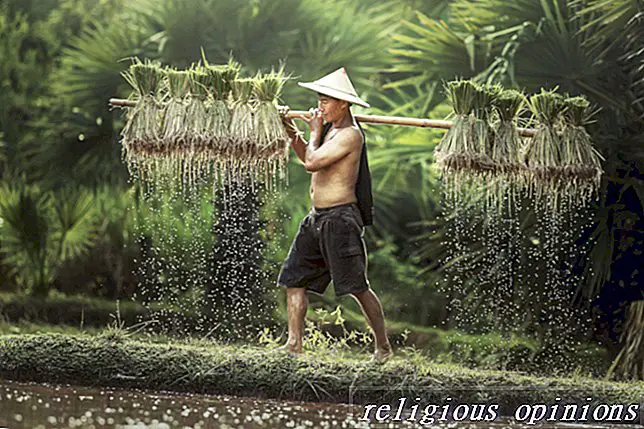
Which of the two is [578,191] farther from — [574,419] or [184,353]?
[184,353]

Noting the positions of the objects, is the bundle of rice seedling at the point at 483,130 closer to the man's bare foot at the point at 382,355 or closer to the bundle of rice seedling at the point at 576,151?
the bundle of rice seedling at the point at 576,151

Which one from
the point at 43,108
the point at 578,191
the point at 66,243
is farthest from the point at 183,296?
the point at 578,191

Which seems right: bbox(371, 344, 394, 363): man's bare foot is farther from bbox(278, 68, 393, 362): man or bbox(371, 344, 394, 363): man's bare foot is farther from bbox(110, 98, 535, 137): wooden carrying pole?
bbox(110, 98, 535, 137): wooden carrying pole

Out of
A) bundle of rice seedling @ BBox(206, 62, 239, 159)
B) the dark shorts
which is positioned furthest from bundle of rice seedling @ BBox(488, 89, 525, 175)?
bundle of rice seedling @ BBox(206, 62, 239, 159)

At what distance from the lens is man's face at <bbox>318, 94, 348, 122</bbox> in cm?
647

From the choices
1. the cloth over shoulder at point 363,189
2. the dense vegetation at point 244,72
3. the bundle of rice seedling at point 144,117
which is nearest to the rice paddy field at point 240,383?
the cloth over shoulder at point 363,189

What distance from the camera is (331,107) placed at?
6.47 m

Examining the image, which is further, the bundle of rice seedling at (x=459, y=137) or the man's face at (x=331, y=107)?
the bundle of rice seedling at (x=459, y=137)

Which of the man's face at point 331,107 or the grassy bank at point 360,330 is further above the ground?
the man's face at point 331,107

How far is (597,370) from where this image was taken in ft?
27.9

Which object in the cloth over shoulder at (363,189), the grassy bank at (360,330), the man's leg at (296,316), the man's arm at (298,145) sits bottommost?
the grassy bank at (360,330)

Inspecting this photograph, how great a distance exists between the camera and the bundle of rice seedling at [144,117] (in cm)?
655

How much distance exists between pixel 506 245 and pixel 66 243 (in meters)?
3.91

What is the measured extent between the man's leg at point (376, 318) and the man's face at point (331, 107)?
0.89 metres
